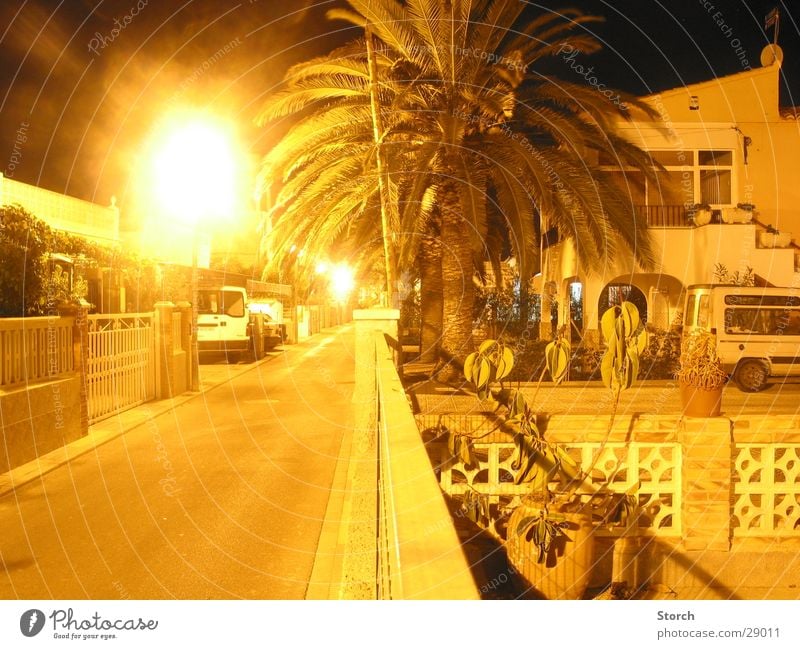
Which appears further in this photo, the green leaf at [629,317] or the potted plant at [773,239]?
the potted plant at [773,239]

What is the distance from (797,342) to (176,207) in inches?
1094

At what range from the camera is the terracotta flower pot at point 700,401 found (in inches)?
256

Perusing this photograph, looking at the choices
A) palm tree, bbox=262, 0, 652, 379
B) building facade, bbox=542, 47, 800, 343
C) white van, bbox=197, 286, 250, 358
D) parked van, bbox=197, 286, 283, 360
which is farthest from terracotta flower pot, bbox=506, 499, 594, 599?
white van, bbox=197, 286, 250, 358

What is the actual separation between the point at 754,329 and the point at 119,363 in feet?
39.1

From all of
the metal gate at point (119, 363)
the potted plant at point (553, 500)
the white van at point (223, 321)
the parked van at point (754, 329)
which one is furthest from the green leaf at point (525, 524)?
the white van at point (223, 321)

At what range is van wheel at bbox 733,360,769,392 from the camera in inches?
622

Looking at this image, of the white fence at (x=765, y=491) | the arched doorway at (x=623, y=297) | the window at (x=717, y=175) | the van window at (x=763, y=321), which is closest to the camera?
the white fence at (x=765, y=491)

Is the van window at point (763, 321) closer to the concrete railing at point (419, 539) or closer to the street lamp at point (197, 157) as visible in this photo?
the street lamp at point (197, 157)

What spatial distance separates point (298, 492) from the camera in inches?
314

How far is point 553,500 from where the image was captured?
599 centimetres

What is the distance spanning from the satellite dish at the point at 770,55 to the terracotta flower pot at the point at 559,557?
21599 mm

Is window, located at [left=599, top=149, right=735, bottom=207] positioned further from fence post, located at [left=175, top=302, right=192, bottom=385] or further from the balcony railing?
fence post, located at [left=175, top=302, right=192, bottom=385]

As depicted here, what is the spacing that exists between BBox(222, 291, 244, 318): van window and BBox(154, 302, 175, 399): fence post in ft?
31.8

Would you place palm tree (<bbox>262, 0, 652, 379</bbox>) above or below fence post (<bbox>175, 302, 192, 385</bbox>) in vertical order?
above
